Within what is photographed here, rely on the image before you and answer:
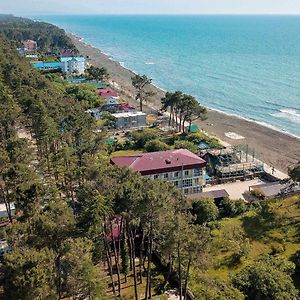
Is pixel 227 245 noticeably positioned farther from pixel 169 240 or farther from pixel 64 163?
pixel 64 163

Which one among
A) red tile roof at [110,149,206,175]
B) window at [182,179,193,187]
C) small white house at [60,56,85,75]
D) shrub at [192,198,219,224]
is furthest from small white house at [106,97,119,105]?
shrub at [192,198,219,224]

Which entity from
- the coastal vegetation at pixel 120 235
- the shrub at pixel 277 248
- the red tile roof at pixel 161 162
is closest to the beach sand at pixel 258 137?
the red tile roof at pixel 161 162

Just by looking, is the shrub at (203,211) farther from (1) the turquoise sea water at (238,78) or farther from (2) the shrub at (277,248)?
(1) the turquoise sea water at (238,78)

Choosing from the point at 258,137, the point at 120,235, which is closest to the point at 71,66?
the point at 258,137

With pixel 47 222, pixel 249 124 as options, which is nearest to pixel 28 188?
pixel 47 222

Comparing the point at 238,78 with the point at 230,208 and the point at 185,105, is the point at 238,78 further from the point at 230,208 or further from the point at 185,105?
the point at 230,208

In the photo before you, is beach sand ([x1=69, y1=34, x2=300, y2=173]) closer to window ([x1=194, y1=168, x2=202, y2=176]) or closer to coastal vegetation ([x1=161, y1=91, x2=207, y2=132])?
coastal vegetation ([x1=161, y1=91, x2=207, y2=132])
